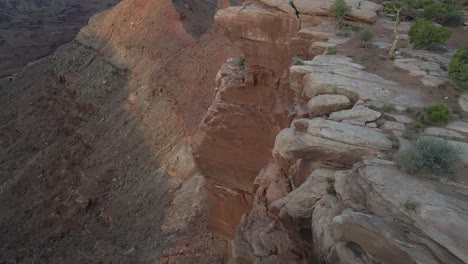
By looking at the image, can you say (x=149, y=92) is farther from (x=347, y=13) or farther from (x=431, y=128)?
(x=431, y=128)

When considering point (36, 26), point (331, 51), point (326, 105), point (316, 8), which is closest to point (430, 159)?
point (326, 105)

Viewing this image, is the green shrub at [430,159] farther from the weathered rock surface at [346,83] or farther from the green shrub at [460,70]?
the green shrub at [460,70]

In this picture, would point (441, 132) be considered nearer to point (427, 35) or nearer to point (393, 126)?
point (393, 126)

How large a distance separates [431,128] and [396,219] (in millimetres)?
3838

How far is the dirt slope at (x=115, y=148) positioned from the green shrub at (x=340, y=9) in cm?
1210

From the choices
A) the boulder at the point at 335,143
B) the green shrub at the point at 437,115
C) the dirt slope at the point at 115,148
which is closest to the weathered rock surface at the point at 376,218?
the boulder at the point at 335,143

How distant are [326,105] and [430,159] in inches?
132

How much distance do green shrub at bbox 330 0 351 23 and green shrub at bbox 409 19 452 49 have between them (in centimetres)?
274

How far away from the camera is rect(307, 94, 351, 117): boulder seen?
10.4 meters

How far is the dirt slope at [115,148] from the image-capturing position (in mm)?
23156

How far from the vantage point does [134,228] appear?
78.7 ft

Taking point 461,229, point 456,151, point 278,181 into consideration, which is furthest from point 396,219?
point 278,181

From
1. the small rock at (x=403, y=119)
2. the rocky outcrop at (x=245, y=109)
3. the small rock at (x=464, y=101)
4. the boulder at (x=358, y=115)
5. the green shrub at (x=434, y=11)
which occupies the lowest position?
the rocky outcrop at (x=245, y=109)

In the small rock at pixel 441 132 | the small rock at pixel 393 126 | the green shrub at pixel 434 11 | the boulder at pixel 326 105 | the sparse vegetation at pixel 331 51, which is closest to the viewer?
the small rock at pixel 441 132
